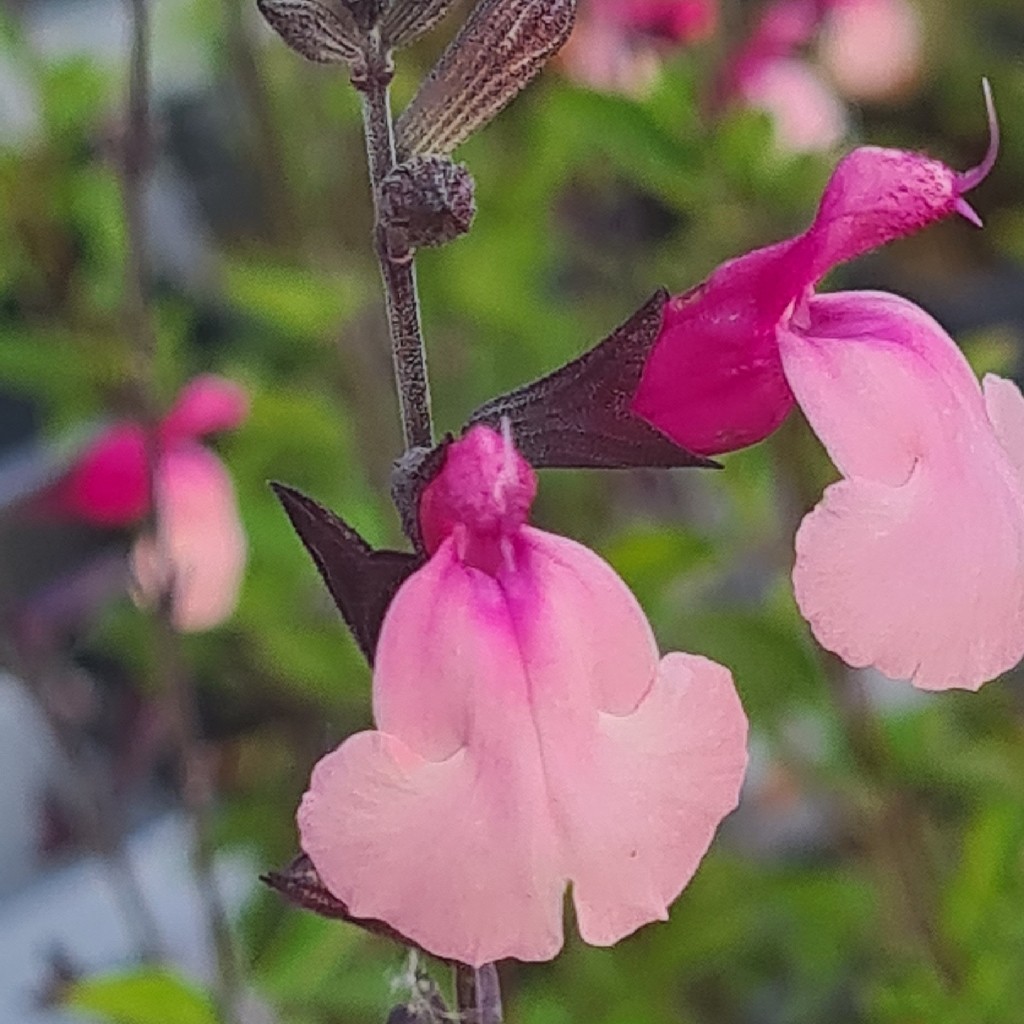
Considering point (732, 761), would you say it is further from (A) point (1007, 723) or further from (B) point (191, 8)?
(B) point (191, 8)

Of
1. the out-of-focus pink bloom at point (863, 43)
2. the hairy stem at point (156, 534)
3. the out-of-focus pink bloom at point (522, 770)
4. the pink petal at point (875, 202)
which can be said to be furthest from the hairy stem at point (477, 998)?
the out-of-focus pink bloom at point (863, 43)

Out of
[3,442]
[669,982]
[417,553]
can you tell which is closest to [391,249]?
[417,553]

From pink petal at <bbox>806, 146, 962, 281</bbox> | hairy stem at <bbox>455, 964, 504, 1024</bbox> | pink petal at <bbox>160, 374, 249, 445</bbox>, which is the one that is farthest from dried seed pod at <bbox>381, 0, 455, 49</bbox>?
pink petal at <bbox>160, 374, 249, 445</bbox>

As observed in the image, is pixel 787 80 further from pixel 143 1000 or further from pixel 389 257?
pixel 389 257

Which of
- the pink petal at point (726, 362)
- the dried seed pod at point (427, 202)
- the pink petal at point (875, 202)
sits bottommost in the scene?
the pink petal at point (726, 362)

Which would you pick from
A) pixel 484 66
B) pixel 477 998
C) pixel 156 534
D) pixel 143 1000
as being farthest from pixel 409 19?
pixel 143 1000

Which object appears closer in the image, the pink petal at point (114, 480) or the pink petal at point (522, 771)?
the pink petal at point (522, 771)

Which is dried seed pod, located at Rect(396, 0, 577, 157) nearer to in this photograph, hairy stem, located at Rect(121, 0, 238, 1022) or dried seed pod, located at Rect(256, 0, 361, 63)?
dried seed pod, located at Rect(256, 0, 361, 63)

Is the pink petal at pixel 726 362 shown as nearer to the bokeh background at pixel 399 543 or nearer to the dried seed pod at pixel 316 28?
the dried seed pod at pixel 316 28
